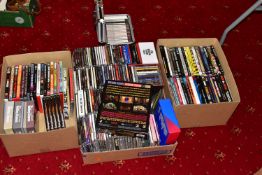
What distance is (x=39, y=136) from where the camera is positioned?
215 cm

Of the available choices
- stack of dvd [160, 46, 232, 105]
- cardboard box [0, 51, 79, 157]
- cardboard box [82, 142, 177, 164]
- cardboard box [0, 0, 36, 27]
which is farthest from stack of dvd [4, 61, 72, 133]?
stack of dvd [160, 46, 232, 105]

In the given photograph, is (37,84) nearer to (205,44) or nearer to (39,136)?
(39,136)

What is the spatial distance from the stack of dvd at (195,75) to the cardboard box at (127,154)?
328mm

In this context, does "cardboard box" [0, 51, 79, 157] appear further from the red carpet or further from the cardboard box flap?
the cardboard box flap

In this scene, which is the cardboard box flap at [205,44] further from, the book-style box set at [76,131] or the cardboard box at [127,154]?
the cardboard box at [127,154]

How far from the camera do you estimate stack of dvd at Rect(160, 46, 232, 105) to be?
2456 mm

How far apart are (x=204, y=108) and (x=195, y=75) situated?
290 millimetres

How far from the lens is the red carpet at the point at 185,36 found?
2.36m

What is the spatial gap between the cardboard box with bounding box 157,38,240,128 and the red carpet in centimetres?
9

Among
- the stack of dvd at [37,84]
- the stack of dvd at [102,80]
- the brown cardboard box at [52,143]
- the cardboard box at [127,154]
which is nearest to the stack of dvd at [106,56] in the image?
the stack of dvd at [102,80]

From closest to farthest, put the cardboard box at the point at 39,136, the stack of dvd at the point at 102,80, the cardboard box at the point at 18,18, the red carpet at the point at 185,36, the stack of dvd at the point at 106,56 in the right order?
the cardboard box at the point at 39,136 < the stack of dvd at the point at 102,80 < the red carpet at the point at 185,36 < the stack of dvd at the point at 106,56 < the cardboard box at the point at 18,18

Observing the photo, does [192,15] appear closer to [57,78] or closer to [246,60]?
[246,60]

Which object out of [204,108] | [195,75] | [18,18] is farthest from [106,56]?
[18,18]

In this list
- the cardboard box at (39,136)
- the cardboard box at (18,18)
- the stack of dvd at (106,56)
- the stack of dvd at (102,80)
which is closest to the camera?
the cardboard box at (39,136)
